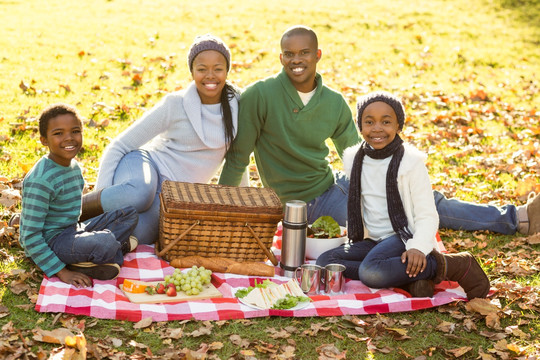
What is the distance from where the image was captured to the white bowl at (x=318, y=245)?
183 inches

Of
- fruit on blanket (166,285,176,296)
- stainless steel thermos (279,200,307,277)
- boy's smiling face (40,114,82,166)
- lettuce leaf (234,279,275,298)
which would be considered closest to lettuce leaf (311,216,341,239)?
stainless steel thermos (279,200,307,277)

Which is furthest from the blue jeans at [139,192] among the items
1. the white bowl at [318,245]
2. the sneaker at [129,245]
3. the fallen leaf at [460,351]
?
the fallen leaf at [460,351]

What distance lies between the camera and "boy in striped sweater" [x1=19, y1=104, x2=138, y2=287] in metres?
3.88

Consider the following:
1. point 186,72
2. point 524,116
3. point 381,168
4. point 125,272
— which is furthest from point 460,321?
point 186,72

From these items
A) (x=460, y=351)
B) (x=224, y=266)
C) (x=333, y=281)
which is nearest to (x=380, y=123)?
(x=333, y=281)

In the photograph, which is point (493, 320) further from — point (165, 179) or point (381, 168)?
point (165, 179)

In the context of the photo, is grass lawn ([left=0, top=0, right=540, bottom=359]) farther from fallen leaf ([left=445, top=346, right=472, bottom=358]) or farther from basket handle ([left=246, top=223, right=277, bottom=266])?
basket handle ([left=246, top=223, right=277, bottom=266])

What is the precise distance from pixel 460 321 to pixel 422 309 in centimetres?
23

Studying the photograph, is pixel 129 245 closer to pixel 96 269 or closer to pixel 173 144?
pixel 96 269

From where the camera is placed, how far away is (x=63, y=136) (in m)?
3.89

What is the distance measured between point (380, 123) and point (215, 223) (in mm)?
1248

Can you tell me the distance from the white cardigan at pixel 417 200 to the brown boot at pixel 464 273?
0.39 feet

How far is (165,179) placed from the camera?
4.92m

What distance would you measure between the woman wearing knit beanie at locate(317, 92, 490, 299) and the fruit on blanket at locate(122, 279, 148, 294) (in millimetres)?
1200
